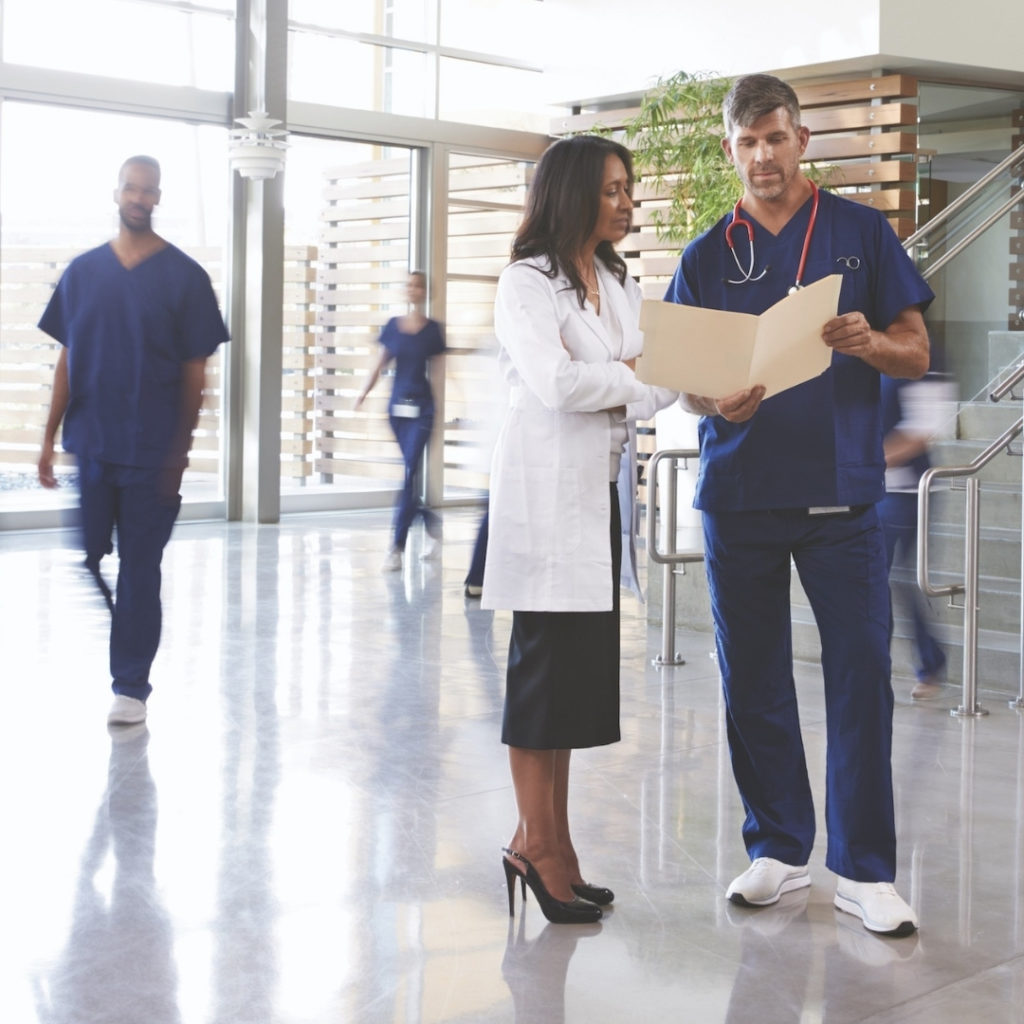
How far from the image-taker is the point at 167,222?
1002cm

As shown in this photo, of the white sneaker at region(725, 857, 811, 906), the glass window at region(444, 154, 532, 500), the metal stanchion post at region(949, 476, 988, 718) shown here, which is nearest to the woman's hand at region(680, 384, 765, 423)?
the white sneaker at region(725, 857, 811, 906)

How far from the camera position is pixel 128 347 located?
14.2ft

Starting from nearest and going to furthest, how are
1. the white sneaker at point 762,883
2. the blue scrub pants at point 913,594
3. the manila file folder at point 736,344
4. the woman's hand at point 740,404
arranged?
Result: the manila file folder at point 736,344
the woman's hand at point 740,404
the white sneaker at point 762,883
the blue scrub pants at point 913,594

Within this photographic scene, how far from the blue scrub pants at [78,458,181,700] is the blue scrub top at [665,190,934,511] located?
2072mm

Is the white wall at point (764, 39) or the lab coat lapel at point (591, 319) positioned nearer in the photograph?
the lab coat lapel at point (591, 319)

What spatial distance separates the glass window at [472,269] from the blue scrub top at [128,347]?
22.8ft

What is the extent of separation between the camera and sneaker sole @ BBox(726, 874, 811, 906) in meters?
2.97

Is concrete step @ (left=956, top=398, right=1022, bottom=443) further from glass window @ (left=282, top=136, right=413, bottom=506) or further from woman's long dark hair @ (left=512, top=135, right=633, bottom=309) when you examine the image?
glass window @ (left=282, top=136, right=413, bottom=506)

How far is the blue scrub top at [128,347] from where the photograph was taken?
429cm

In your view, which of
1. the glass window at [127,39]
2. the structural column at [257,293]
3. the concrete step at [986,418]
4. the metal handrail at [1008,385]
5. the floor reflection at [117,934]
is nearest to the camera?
the floor reflection at [117,934]

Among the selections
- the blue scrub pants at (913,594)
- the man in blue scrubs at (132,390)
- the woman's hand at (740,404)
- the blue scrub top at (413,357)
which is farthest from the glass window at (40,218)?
the woman's hand at (740,404)

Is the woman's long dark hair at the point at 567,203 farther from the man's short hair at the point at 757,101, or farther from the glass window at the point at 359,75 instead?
the glass window at the point at 359,75

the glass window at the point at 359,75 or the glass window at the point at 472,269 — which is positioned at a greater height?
the glass window at the point at 359,75

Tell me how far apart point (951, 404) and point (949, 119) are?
149 inches
